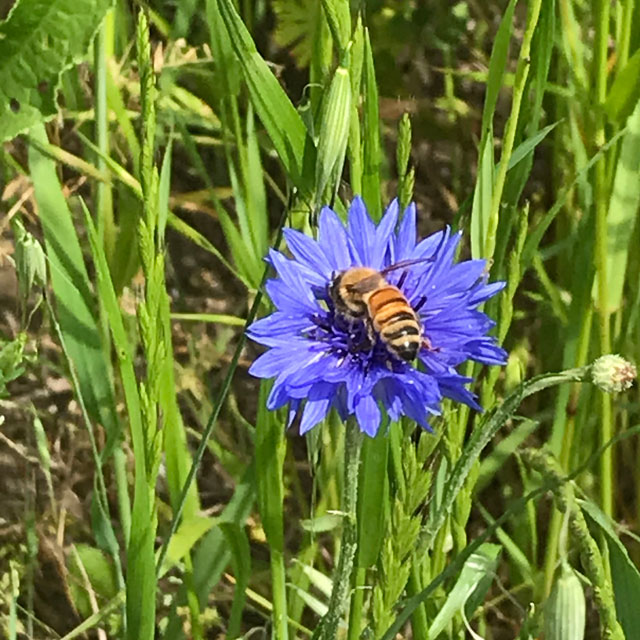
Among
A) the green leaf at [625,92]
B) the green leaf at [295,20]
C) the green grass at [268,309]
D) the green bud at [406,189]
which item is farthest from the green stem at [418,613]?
the green leaf at [295,20]

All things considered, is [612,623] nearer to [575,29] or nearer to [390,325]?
[390,325]

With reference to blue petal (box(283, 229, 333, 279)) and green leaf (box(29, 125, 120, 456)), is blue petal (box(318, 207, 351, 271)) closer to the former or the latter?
blue petal (box(283, 229, 333, 279))

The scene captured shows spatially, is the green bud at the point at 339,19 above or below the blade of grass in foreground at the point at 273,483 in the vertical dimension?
above

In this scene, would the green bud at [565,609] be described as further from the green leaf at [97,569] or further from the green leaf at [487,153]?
the green leaf at [97,569]

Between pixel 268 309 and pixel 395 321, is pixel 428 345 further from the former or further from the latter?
pixel 268 309

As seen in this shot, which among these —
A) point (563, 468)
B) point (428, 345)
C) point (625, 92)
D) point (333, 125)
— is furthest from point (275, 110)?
point (563, 468)

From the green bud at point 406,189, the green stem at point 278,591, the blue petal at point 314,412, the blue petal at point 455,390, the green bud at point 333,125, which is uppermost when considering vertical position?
the green bud at point 333,125
